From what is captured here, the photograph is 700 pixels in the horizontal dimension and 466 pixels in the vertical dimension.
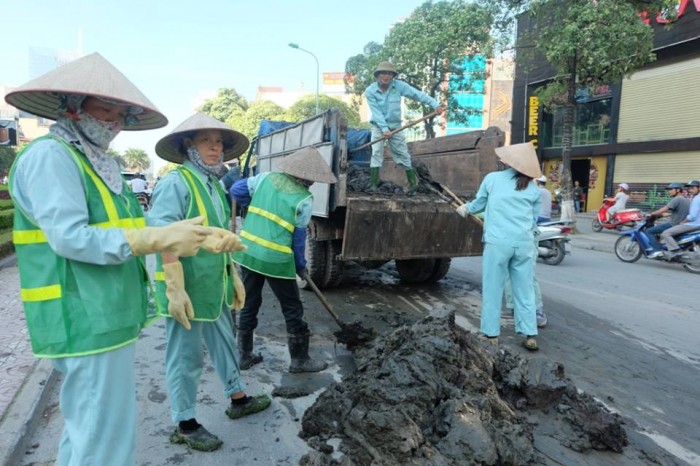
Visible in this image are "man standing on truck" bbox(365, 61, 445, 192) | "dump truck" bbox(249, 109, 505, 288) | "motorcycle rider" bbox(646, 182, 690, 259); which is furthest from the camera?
"motorcycle rider" bbox(646, 182, 690, 259)

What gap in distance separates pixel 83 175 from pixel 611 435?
283 cm

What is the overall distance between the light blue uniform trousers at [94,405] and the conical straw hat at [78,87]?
0.89 metres

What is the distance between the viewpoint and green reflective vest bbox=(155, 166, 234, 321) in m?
2.41

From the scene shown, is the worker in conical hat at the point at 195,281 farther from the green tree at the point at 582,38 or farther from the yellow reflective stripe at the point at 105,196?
the green tree at the point at 582,38

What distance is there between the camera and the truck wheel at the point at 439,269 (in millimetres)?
6195

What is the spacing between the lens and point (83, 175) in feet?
5.21

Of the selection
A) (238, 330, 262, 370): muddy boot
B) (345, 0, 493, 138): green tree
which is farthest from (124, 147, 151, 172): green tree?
(238, 330, 262, 370): muddy boot

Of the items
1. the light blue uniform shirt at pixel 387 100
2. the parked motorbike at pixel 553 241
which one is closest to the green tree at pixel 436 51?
the parked motorbike at pixel 553 241

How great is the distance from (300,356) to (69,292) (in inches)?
86.7

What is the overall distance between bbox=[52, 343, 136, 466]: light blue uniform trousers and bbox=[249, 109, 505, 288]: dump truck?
3.20 meters

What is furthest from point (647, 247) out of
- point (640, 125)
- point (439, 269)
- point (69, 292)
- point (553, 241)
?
point (69, 292)

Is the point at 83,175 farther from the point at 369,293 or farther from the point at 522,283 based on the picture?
the point at 369,293

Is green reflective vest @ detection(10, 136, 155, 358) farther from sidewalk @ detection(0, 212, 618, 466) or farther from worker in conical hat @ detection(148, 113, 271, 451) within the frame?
sidewalk @ detection(0, 212, 618, 466)

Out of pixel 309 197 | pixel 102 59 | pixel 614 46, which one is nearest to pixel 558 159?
pixel 614 46
